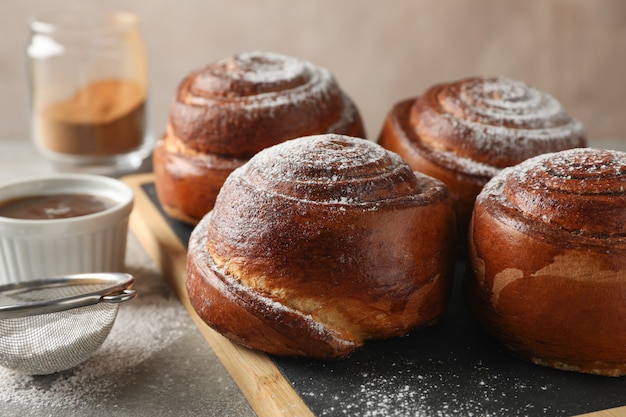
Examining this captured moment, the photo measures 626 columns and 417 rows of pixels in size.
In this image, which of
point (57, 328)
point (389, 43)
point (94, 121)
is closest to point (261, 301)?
point (57, 328)

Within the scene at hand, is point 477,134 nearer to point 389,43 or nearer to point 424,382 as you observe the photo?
point 424,382

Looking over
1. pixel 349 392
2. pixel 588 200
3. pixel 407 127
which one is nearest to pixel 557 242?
pixel 588 200

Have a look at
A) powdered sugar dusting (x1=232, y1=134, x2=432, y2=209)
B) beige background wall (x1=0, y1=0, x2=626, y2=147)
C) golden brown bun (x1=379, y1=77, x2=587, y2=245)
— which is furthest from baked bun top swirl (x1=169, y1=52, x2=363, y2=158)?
beige background wall (x1=0, y1=0, x2=626, y2=147)

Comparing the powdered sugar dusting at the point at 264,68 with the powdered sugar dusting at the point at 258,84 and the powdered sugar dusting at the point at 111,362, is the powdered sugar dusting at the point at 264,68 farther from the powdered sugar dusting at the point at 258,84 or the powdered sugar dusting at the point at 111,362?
the powdered sugar dusting at the point at 111,362

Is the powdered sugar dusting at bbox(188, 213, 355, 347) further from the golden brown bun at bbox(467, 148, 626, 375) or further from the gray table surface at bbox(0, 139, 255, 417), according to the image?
the golden brown bun at bbox(467, 148, 626, 375)

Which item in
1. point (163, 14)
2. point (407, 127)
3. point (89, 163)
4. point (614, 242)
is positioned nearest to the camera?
point (614, 242)

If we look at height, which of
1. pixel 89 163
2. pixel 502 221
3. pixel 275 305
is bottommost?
Result: pixel 89 163

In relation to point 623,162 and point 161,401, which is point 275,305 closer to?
point 161,401
